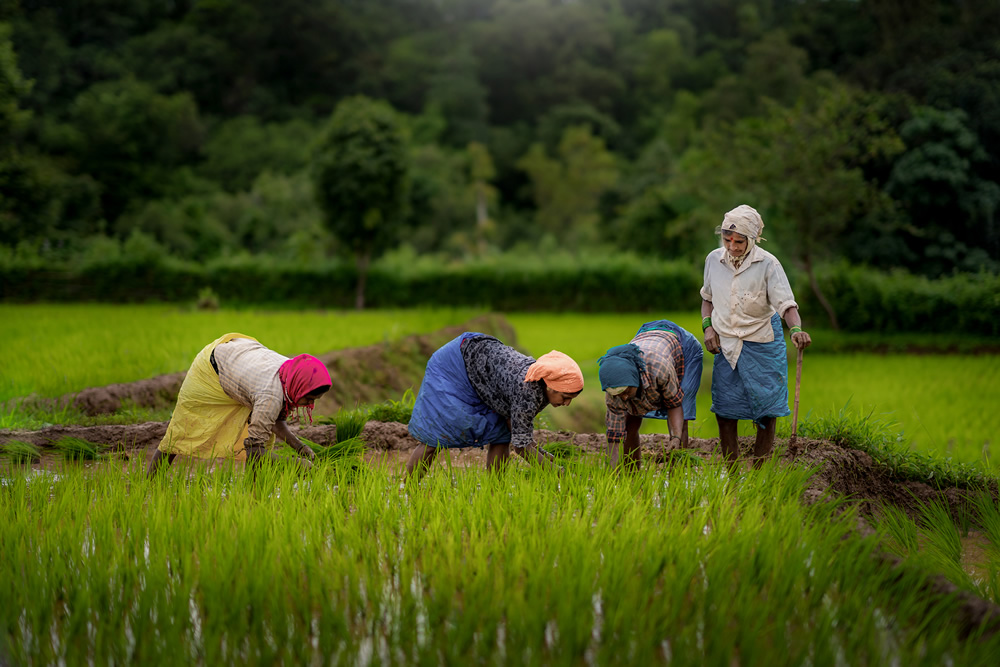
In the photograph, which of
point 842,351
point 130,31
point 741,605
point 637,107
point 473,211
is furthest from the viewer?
point 637,107

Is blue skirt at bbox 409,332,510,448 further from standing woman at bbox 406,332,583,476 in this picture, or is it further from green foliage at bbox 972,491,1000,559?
green foliage at bbox 972,491,1000,559

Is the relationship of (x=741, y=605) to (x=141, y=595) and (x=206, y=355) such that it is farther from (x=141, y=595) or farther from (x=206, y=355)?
(x=206, y=355)

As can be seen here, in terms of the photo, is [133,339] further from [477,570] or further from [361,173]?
[361,173]

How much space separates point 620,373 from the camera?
3350 mm

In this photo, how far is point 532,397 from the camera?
10.7 ft

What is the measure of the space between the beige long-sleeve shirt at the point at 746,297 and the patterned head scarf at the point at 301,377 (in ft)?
6.66

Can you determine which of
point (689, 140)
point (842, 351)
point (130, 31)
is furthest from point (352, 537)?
point (130, 31)

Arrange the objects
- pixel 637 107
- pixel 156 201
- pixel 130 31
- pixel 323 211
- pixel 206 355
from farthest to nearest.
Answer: pixel 637 107 → pixel 130 31 → pixel 156 201 → pixel 323 211 → pixel 206 355

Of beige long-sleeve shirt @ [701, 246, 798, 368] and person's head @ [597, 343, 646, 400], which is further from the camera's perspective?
beige long-sleeve shirt @ [701, 246, 798, 368]

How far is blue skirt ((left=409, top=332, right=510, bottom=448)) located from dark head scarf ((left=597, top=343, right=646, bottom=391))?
585 millimetres

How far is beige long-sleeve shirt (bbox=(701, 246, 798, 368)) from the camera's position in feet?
12.3

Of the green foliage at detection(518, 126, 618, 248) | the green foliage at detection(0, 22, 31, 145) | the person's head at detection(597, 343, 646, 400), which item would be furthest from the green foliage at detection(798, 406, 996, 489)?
the green foliage at detection(518, 126, 618, 248)

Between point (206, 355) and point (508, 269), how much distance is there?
12.9 metres

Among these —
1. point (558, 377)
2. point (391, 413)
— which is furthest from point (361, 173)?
point (558, 377)
